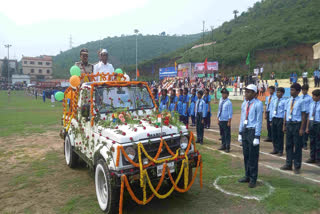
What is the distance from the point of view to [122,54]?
119m

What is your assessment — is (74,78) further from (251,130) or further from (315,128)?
(315,128)

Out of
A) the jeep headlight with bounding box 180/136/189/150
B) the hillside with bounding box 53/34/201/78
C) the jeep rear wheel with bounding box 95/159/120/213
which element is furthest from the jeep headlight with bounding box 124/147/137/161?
the hillside with bounding box 53/34/201/78

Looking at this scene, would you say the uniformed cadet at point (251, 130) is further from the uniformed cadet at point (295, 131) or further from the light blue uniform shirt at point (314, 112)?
the light blue uniform shirt at point (314, 112)

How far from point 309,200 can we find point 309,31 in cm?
5618

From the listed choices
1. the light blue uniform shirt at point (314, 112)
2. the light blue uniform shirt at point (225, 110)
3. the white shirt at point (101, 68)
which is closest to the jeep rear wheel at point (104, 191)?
the white shirt at point (101, 68)

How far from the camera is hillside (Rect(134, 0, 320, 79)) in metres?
46.9

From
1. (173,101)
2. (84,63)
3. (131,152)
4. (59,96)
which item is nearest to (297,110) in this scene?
(131,152)

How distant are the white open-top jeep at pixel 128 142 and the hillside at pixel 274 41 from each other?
38.9m

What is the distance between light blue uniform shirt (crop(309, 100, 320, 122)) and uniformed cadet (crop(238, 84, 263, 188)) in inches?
102

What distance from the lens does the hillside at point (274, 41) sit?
46.9 metres

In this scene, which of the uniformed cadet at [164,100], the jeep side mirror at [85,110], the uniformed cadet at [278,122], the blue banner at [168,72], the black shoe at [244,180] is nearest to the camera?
the jeep side mirror at [85,110]

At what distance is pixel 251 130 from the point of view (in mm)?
4852

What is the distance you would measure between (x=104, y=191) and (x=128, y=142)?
3.55 feet

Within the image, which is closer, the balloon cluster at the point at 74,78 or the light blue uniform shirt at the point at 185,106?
the balloon cluster at the point at 74,78
